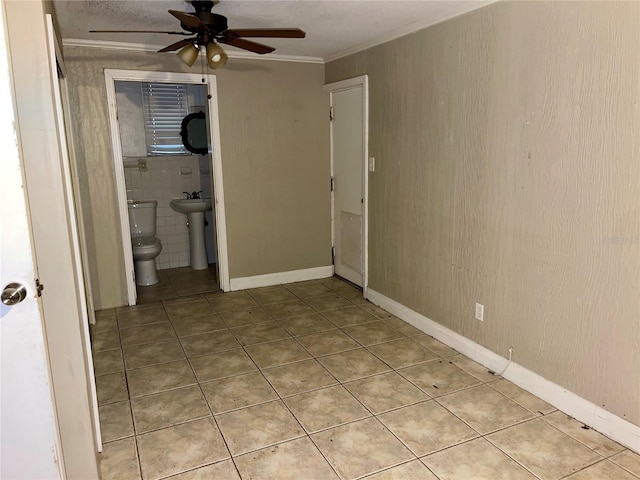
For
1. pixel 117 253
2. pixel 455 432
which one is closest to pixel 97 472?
pixel 455 432

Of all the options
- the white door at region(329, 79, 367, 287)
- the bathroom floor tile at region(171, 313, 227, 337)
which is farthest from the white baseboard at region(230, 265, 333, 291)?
the bathroom floor tile at region(171, 313, 227, 337)

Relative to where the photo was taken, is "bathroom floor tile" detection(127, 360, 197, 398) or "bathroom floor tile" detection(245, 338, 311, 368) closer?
"bathroom floor tile" detection(127, 360, 197, 398)

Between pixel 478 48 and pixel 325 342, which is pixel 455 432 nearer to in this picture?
pixel 325 342

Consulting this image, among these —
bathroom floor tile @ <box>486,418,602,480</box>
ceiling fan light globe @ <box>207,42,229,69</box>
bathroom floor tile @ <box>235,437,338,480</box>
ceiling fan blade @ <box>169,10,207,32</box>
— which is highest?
ceiling fan blade @ <box>169,10,207,32</box>

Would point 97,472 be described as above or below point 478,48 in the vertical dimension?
below

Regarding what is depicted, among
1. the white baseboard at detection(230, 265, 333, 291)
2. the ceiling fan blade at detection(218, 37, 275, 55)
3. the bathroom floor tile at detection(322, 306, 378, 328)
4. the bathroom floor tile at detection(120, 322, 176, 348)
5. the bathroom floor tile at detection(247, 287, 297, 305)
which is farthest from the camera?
the white baseboard at detection(230, 265, 333, 291)

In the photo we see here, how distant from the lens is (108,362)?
3.20 metres

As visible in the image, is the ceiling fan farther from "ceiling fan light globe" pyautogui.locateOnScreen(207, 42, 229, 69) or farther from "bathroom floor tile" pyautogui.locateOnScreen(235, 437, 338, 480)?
"bathroom floor tile" pyautogui.locateOnScreen(235, 437, 338, 480)

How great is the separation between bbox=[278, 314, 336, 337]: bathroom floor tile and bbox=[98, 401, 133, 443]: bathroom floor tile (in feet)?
4.48

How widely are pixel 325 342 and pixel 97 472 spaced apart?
1801 mm

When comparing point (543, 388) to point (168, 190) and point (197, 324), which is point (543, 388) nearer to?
point (197, 324)

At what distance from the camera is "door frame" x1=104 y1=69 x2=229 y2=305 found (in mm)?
3975

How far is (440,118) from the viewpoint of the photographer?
3.25 metres

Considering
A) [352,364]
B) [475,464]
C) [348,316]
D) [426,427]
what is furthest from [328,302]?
[475,464]
